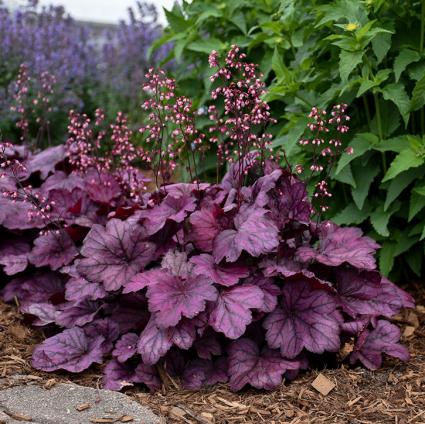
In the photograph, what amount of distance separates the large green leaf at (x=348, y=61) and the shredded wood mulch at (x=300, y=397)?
1314mm

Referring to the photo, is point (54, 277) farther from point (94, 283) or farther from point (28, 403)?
point (28, 403)

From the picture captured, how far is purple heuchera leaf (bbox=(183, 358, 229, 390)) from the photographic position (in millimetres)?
2842

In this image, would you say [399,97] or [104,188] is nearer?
[399,97]

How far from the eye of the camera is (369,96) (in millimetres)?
3789

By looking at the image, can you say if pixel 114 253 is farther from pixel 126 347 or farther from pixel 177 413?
pixel 177 413

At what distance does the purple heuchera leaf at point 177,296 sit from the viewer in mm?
2689

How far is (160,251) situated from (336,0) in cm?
158

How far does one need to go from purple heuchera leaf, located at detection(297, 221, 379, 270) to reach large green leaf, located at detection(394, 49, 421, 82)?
0.81 metres

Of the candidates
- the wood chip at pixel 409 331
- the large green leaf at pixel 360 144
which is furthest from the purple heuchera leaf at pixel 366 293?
the large green leaf at pixel 360 144

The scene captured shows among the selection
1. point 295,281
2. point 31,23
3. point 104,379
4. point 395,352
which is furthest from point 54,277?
point 31,23

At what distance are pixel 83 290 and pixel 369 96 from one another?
6.17ft

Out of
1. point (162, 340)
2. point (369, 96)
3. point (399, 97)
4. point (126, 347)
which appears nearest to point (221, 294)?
point (162, 340)

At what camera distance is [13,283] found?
12.0 ft

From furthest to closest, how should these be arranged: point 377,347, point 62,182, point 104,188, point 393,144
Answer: point 62,182
point 104,188
point 393,144
point 377,347
